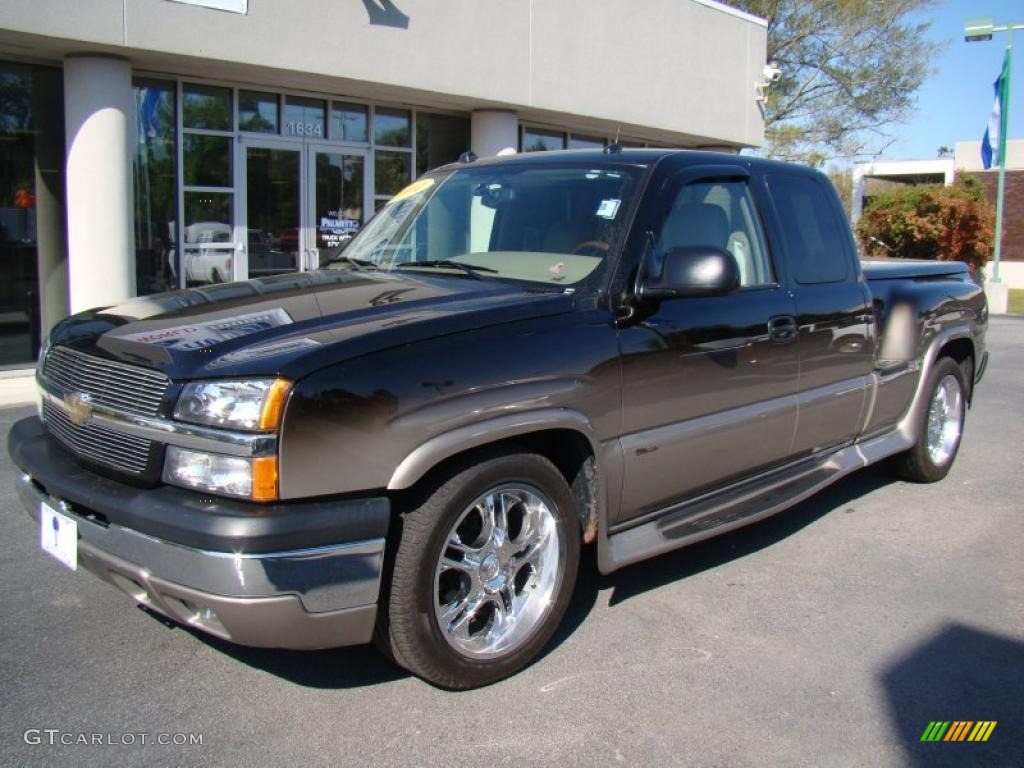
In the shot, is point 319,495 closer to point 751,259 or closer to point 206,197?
point 751,259

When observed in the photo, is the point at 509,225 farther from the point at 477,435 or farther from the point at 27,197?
the point at 27,197

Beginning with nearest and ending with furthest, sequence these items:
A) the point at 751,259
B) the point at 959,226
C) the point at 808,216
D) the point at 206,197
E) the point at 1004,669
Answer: the point at 1004,669 → the point at 751,259 → the point at 808,216 → the point at 206,197 → the point at 959,226

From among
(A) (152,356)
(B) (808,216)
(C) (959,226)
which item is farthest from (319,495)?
(C) (959,226)

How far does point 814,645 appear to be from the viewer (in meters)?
3.80

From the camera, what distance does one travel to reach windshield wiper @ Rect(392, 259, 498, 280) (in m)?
4.03

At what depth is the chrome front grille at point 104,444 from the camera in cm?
302

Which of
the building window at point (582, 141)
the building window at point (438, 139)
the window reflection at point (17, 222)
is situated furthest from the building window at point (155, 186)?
the building window at point (582, 141)

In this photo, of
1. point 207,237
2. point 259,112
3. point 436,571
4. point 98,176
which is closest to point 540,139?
point 259,112

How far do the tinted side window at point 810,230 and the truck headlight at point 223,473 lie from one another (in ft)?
9.87

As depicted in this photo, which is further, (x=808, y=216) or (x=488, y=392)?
(x=808, y=216)

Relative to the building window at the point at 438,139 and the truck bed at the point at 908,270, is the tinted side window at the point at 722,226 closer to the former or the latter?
the truck bed at the point at 908,270

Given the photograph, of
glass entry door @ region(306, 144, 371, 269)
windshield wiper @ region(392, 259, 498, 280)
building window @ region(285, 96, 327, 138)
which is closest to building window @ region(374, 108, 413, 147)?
glass entry door @ region(306, 144, 371, 269)

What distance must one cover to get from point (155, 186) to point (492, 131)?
189 inches

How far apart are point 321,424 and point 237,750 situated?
1089 millimetres
